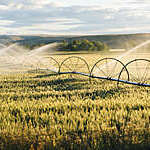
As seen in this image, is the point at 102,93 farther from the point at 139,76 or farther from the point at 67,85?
the point at 139,76

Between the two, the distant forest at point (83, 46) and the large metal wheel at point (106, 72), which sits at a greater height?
the distant forest at point (83, 46)

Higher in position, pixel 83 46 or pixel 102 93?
pixel 83 46

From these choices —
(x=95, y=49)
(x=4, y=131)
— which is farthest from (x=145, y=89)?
(x=95, y=49)

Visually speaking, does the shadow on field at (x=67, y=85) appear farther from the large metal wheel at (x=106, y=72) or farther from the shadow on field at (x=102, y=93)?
the shadow on field at (x=102, y=93)

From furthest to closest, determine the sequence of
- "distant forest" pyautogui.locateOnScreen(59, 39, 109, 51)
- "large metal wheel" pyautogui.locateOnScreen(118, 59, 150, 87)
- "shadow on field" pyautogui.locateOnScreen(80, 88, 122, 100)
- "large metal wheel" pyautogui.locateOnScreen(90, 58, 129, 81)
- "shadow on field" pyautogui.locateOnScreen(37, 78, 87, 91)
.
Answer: "distant forest" pyautogui.locateOnScreen(59, 39, 109, 51)
"large metal wheel" pyautogui.locateOnScreen(90, 58, 129, 81)
"shadow on field" pyautogui.locateOnScreen(37, 78, 87, 91)
"large metal wheel" pyautogui.locateOnScreen(118, 59, 150, 87)
"shadow on field" pyautogui.locateOnScreen(80, 88, 122, 100)

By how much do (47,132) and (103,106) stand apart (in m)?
1.60

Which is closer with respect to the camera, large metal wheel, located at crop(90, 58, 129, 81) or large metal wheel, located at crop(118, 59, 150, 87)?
large metal wheel, located at crop(118, 59, 150, 87)

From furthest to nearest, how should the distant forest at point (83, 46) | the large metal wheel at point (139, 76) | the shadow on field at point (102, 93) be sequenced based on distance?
the distant forest at point (83, 46) < the large metal wheel at point (139, 76) < the shadow on field at point (102, 93)

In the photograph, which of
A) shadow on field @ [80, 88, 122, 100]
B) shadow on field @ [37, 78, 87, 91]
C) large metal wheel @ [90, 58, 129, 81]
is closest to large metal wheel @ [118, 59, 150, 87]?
large metal wheel @ [90, 58, 129, 81]

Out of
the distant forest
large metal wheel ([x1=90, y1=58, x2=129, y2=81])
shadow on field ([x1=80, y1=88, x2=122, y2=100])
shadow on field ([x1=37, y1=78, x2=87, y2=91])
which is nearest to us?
shadow on field ([x1=80, y1=88, x2=122, y2=100])

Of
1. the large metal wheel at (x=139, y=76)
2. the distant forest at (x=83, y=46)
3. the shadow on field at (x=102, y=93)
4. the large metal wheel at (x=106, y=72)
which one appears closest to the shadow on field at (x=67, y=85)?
the large metal wheel at (x=106, y=72)

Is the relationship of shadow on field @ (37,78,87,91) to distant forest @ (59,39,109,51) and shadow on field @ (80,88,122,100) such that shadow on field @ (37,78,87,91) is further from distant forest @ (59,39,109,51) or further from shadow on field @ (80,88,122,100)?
distant forest @ (59,39,109,51)

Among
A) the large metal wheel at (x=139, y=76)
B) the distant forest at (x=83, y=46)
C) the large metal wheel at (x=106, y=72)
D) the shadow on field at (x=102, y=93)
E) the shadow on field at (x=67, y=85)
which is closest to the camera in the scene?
the shadow on field at (x=102, y=93)

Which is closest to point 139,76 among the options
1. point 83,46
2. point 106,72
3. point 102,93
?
point 106,72
